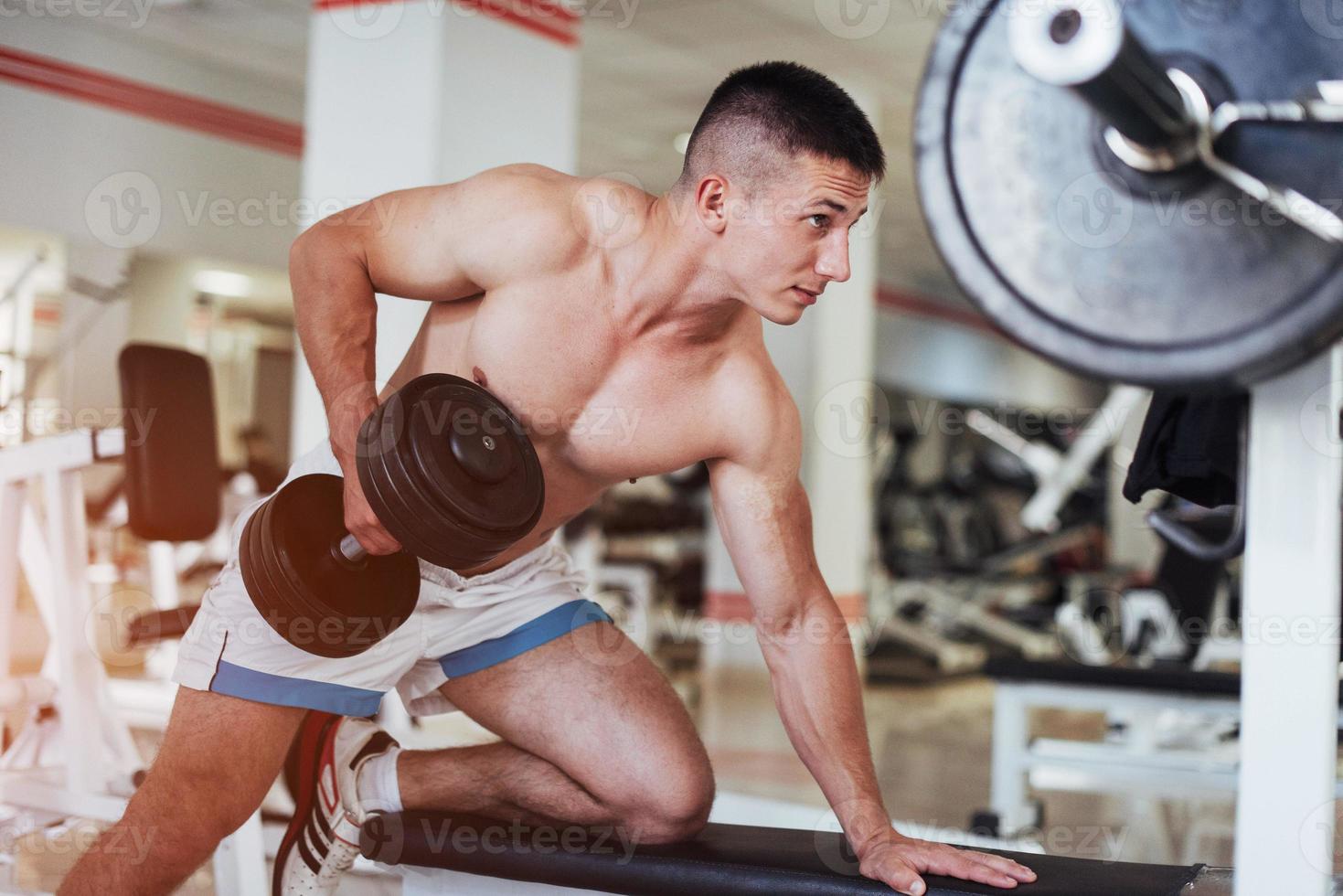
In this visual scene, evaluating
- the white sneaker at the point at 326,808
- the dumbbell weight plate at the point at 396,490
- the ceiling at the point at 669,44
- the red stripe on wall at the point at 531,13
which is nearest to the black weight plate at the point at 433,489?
the dumbbell weight plate at the point at 396,490

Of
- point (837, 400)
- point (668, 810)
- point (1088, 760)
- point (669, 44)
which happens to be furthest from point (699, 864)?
point (837, 400)

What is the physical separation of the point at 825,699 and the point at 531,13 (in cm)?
259

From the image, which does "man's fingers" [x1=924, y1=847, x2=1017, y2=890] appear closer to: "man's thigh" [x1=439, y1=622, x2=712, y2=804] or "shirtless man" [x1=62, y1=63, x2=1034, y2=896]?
"shirtless man" [x1=62, y1=63, x2=1034, y2=896]

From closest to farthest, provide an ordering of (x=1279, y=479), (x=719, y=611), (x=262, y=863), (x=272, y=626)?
1. (x=1279, y=479)
2. (x=272, y=626)
3. (x=262, y=863)
4. (x=719, y=611)

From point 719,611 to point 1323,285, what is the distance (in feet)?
20.7

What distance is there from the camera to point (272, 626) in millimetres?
1618

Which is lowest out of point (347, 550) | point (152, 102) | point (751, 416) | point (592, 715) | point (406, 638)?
point (592, 715)

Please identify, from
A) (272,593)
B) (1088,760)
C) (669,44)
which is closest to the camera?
(272,593)

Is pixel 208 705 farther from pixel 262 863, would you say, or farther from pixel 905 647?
pixel 905 647

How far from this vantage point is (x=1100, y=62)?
110cm

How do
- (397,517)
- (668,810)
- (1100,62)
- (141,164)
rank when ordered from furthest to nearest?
(141,164) < (668,810) < (397,517) < (1100,62)

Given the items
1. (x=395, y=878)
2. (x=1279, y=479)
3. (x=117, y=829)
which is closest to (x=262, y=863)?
(x=395, y=878)

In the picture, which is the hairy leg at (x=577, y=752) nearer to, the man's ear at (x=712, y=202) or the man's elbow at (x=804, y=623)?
the man's elbow at (x=804, y=623)

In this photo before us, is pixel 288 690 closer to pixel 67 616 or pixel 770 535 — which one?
pixel 770 535
